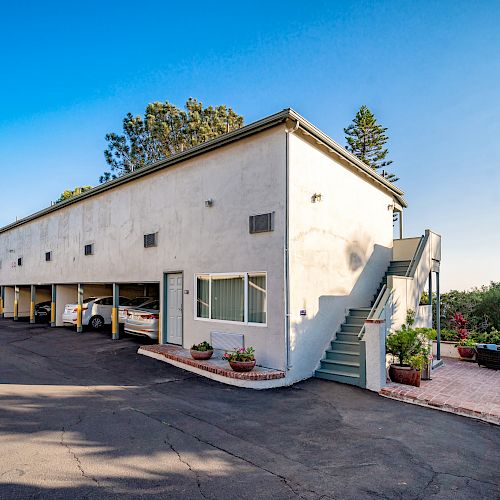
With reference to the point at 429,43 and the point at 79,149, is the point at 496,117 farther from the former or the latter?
the point at 79,149

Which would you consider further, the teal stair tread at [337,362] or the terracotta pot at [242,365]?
the teal stair tread at [337,362]

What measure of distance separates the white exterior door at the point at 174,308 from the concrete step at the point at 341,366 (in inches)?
189

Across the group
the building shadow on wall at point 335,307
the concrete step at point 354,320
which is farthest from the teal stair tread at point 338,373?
the concrete step at point 354,320

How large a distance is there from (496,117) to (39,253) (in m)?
22.1

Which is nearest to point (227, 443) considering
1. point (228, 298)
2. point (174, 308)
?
point (228, 298)

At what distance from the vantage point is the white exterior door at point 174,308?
1146 centimetres

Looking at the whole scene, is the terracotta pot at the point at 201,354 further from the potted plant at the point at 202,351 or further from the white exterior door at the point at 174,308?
the white exterior door at the point at 174,308

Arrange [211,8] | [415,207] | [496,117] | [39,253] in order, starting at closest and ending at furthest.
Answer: [211,8] < [496,117] < [415,207] < [39,253]

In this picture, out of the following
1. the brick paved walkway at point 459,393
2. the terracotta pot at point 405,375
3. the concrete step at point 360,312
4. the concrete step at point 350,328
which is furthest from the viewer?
the concrete step at point 360,312

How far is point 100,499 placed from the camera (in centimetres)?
347

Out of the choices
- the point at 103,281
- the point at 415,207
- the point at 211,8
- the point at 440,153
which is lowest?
the point at 103,281

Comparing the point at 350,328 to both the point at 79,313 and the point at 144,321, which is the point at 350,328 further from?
the point at 79,313

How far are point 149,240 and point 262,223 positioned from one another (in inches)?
206

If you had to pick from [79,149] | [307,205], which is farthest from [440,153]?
[79,149]
